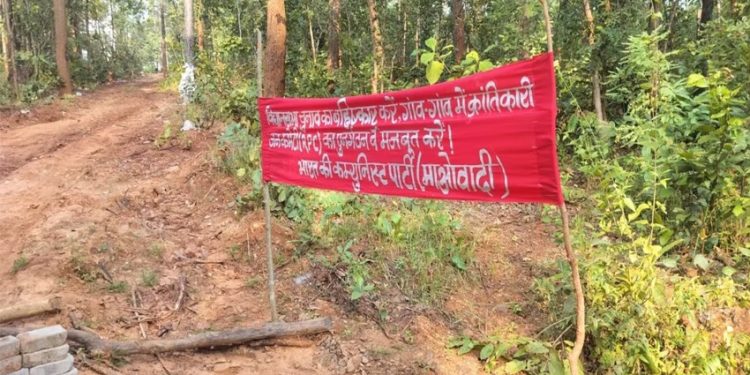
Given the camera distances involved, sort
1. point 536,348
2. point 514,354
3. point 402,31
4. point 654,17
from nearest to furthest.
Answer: point 536,348, point 514,354, point 654,17, point 402,31

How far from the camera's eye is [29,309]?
11.9ft

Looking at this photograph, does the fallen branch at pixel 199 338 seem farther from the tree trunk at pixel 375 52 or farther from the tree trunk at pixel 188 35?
the tree trunk at pixel 188 35

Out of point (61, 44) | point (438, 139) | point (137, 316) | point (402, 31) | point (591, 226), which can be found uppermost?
point (402, 31)

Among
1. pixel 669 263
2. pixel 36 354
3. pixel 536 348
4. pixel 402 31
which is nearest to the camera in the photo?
pixel 36 354

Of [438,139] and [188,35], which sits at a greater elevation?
[188,35]

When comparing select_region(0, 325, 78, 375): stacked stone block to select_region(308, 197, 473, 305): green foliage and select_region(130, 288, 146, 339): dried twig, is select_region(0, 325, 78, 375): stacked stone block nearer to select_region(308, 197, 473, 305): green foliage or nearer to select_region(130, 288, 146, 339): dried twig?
select_region(130, 288, 146, 339): dried twig

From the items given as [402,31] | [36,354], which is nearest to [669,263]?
[36,354]

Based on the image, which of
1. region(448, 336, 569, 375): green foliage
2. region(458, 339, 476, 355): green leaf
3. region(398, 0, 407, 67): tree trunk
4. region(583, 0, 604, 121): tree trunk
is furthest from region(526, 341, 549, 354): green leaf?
region(398, 0, 407, 67): tree trunk

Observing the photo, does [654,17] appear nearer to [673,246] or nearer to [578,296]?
[673,246]

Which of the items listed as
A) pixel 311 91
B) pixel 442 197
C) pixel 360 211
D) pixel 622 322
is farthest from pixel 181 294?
pixel 311 91

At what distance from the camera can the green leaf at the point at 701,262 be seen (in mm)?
3965

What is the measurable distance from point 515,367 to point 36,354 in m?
2.86

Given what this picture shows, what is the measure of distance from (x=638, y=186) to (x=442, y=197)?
8.86ft

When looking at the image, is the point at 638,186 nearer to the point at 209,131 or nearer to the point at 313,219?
the point at 313,219
